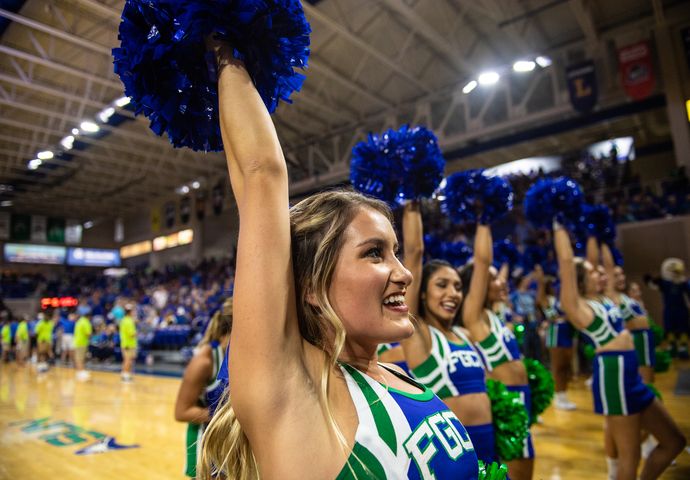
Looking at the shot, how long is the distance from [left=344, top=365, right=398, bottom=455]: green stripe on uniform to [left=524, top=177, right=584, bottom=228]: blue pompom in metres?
2.68

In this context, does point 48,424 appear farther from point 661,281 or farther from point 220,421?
point 661,281

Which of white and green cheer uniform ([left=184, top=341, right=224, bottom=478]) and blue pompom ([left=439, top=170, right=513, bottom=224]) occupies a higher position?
blue pompom ([left=439, top=170, right=513, bottom=224])

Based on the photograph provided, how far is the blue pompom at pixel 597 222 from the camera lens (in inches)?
167

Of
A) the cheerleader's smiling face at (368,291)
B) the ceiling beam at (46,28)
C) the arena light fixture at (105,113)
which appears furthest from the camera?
the arena light fixture at (105,113)

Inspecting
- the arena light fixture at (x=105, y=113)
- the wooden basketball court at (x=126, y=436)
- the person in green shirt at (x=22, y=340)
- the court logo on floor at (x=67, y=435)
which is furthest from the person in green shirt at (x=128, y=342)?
the person in green shirt at (x=22, y=340)

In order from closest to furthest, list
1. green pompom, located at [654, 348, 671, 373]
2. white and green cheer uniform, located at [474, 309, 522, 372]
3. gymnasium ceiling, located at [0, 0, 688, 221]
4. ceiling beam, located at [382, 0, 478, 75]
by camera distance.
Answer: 1. white and green cheer uniform, located at [474, 309, 522, 372]
2. green pompom, located at [654, 348, 671, 373]
3. ceiling beam, located at [382, 0, 478, 75]
4. gymnasium ceiling, located at [0, 0, 688, 221]

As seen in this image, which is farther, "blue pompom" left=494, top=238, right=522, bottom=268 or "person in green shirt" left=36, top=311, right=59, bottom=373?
"person in green shirt" left=36, top=311, right=59, bottom=373

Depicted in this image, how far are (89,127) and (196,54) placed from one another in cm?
1343

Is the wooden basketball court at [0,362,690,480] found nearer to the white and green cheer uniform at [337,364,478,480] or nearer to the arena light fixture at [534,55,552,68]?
the white and green cheer uniform at [337,364,478,480]

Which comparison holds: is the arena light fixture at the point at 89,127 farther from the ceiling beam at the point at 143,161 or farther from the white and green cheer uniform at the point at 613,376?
the white and green cheer uniform at the point at 613,376

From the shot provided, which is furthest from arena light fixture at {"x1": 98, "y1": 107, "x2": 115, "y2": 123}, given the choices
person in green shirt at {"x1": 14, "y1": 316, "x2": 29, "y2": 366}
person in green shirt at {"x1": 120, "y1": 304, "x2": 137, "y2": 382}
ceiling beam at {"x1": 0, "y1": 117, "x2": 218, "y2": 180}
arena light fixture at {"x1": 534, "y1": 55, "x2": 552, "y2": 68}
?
arena light fixture at {"x1": 534, "y1": 55, "x2": 552, "y2": 68}

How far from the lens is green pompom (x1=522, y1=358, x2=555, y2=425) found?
284 centimetres

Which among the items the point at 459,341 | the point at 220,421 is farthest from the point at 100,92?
the point at 220,421

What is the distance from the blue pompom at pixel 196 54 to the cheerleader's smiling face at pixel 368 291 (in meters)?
0.33
